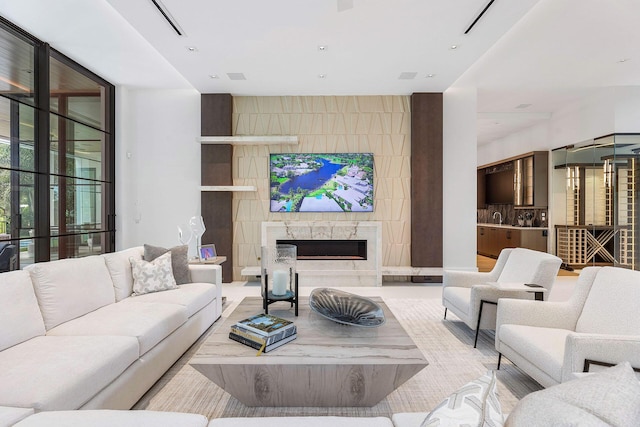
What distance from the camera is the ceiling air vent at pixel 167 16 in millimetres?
3071

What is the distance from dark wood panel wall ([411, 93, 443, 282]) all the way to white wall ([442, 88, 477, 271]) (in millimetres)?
160

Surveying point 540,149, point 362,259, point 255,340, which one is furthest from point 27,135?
point 540,149

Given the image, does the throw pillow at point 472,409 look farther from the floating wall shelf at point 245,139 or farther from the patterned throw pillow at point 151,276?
the floating wall shelf at point 245,139

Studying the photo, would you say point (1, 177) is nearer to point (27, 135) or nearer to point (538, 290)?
point (27, 135)

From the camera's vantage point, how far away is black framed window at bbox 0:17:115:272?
12.5ft

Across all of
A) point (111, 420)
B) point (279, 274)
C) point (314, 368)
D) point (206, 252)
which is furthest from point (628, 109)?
point (111, 420)

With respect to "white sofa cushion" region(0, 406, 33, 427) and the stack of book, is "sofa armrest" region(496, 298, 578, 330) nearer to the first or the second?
the stack of book

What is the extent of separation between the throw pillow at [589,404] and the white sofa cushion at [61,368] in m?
1.69

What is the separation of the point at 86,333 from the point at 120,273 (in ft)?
3.04

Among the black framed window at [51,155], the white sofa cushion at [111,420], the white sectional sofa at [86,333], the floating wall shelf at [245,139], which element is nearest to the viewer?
the white sofa cushion at [111,420]

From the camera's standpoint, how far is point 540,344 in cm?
207

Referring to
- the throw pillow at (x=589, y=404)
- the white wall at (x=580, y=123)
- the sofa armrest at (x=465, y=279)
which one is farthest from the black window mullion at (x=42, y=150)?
the white wall at (x=580, y=123)

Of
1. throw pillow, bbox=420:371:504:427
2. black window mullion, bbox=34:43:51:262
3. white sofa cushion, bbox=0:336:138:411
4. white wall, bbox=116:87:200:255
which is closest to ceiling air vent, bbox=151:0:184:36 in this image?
black window mullion, bbox=34:43:51:262

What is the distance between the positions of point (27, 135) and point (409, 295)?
199 inches
